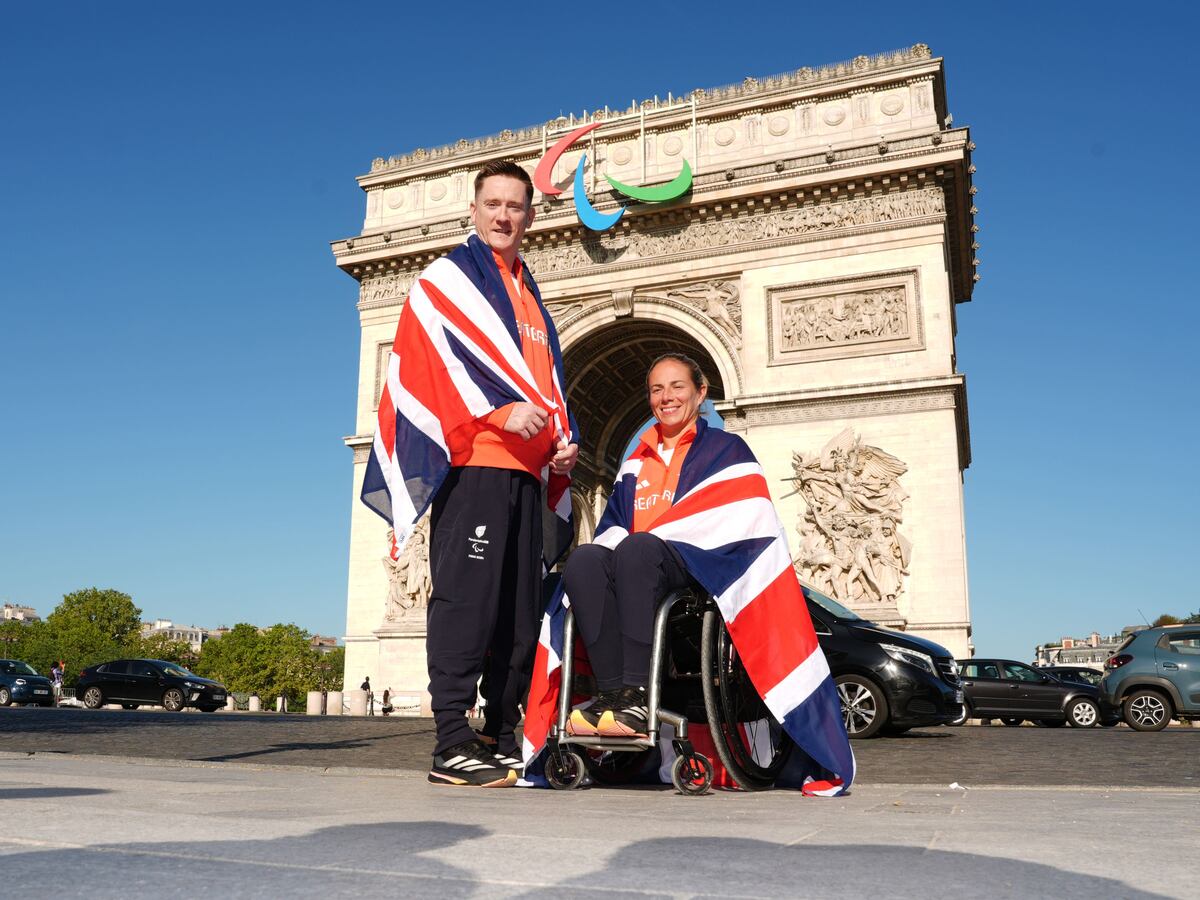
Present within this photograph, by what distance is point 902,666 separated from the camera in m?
9.44

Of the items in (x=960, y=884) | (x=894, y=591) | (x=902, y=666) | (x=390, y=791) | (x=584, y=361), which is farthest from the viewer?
(x=584, y=361)

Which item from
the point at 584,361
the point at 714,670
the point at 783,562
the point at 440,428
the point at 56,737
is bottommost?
the point at 56,737

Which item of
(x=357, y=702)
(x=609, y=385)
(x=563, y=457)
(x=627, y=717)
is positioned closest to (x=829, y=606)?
(x=563, y=457)

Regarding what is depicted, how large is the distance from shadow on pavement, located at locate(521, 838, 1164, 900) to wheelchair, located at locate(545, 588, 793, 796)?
5.27 feet

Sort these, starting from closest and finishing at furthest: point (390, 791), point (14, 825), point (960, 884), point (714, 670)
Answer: point (960, 884) → point (14, 825) → point (390, 791) → point (714, 670)

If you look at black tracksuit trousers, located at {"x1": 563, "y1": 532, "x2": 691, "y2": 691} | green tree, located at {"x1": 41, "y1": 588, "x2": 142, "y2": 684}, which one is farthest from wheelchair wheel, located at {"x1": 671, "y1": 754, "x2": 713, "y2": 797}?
green tree, located at {"x1": 41, "y1": 588, "x2": 142, "y2": 684}

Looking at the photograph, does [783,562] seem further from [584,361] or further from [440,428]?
[584,361]

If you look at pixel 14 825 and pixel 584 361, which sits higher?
pixel 584 361

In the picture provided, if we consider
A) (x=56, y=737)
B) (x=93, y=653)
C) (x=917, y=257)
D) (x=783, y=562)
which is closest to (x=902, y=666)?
(x=783, y=562)

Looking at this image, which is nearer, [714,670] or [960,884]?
[960,884]

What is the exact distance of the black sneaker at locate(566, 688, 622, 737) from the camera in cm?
348

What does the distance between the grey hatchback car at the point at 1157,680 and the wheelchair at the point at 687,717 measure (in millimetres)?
12040

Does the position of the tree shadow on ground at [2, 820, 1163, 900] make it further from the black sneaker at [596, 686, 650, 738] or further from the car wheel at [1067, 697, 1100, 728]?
the car wheel at [1067, 697, 1100, 728]

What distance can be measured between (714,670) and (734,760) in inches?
12.8
